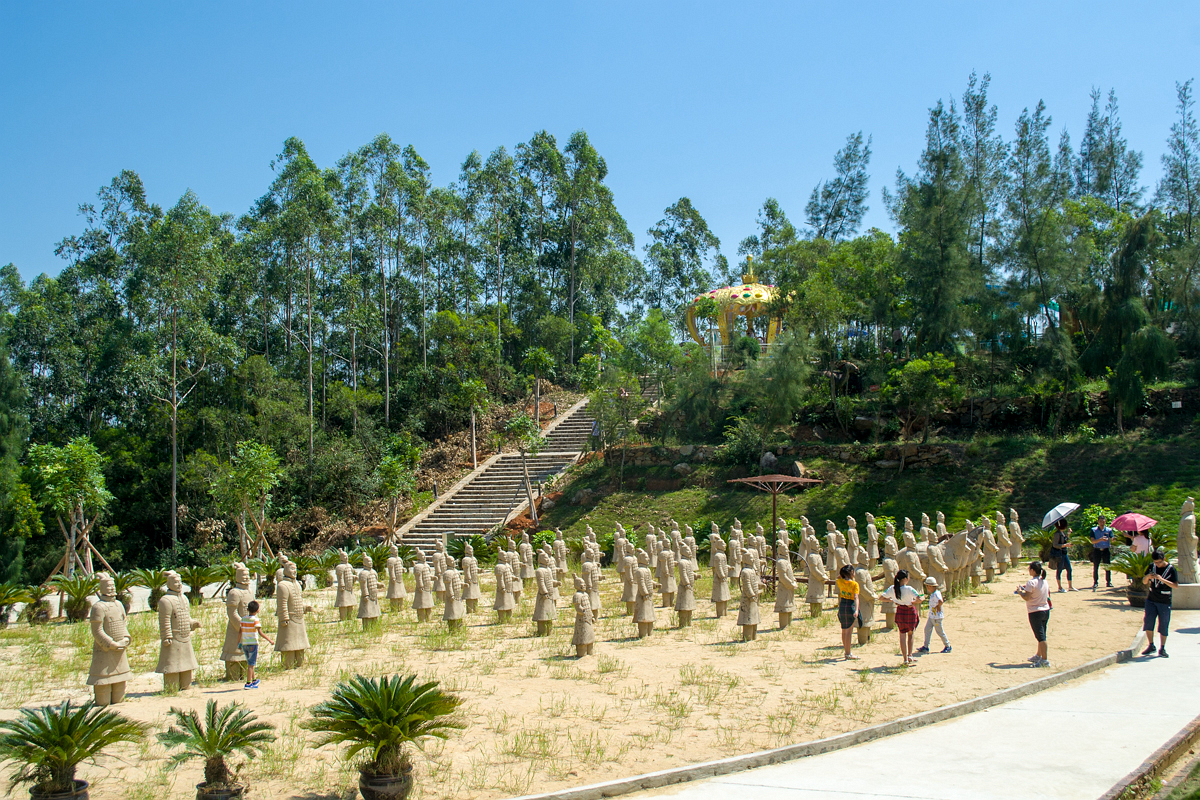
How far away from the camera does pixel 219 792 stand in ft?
20.6

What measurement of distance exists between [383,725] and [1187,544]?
1301 centimetres

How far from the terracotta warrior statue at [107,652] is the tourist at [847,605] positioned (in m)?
8.66

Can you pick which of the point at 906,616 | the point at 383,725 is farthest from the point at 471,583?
the point at 383,725

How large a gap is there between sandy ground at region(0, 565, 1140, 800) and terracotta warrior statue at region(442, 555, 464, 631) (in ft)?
Answer: 0.83

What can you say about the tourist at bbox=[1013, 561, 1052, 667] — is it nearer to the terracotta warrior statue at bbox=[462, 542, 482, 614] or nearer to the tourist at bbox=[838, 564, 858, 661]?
the tourist at bbox=[838, 564, 858, 661]

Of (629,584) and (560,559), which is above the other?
(560,559)

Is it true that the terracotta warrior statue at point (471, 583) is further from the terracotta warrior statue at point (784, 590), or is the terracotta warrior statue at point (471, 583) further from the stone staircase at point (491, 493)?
the stone staircase at point (491, 493)

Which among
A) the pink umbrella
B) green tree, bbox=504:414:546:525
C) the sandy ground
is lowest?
the sandy ground

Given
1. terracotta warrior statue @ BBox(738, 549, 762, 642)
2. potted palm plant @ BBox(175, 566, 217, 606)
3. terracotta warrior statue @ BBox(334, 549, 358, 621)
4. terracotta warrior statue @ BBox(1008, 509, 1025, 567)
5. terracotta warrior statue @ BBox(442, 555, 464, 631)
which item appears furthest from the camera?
terracotta warrior statue @ BBox(1008, 509, 1025, 567)

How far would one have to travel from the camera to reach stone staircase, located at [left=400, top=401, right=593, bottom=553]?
28.1m

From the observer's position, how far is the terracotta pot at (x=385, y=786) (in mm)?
6355

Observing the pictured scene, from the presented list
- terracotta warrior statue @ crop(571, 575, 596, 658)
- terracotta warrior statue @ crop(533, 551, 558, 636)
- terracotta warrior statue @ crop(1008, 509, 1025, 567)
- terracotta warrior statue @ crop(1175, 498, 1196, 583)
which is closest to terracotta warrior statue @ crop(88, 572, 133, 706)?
terracotta warrior statue @ crop(571, 575, 596, 658)

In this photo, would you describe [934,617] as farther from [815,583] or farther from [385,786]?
[385,786]

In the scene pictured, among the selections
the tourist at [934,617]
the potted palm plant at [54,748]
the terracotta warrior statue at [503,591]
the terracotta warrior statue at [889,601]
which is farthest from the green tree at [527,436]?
the potted palm plant at [54,748]
